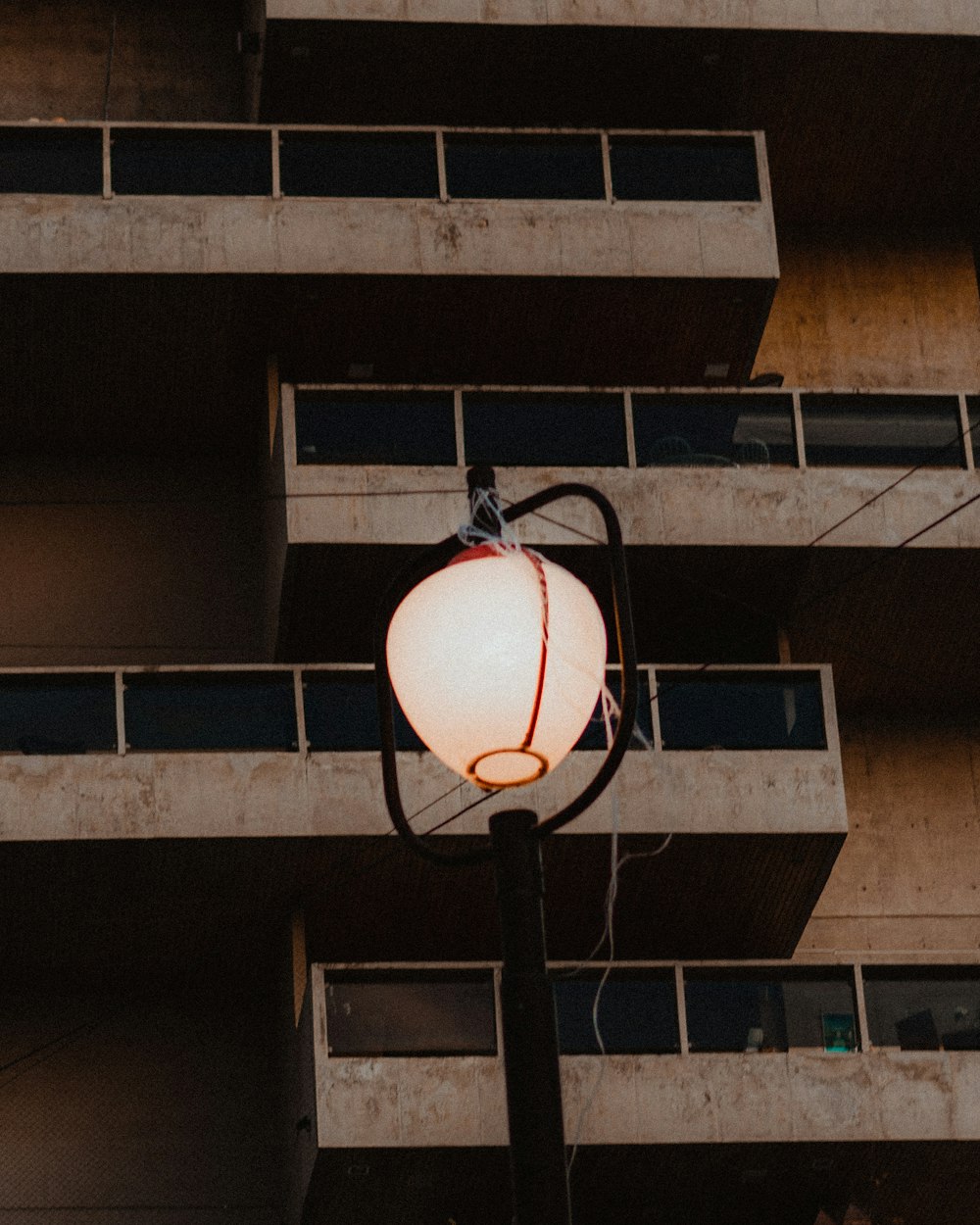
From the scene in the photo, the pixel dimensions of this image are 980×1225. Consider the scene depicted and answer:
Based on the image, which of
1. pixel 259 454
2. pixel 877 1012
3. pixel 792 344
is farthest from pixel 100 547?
pixel 877 1012

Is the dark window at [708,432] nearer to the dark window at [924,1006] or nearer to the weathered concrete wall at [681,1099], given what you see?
the dark window at [924,1006]

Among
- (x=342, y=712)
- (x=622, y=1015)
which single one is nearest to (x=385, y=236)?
(x=342, y=712)

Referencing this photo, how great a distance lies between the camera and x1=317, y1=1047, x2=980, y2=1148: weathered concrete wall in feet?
49.0

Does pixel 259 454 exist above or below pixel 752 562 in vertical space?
above

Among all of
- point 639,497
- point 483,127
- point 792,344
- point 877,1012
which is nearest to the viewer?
point 877,1012

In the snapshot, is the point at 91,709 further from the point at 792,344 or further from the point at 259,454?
the point at 792,344

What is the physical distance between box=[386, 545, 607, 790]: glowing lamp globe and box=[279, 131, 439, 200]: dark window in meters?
14.2

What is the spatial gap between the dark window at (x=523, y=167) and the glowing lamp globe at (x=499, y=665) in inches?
563

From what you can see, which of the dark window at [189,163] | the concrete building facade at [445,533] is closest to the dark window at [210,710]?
the concrete building facade at [445,533]

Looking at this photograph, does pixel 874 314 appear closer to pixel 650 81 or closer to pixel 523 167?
pixel 650 81

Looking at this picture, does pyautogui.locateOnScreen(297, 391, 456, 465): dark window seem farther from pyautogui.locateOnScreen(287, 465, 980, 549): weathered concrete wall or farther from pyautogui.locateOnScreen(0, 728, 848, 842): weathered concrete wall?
pyautogui.locateOnScreen(0, 728, 848, 842): weathered concrete wall

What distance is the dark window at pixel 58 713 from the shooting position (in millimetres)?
16438

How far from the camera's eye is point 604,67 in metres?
20.1

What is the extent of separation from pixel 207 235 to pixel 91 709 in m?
4.91
